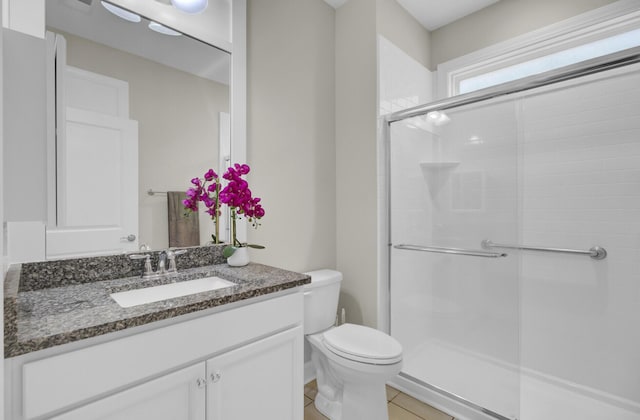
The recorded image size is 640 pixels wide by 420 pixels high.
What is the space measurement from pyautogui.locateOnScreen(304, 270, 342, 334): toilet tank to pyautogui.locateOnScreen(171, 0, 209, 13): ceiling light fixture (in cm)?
154

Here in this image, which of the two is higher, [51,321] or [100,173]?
[100,173]

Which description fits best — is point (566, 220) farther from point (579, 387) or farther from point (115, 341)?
point (115, 341)

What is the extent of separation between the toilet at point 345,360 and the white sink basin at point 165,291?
632 mm

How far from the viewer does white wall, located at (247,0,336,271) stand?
1848mm

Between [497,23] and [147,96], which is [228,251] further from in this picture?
[497,23]

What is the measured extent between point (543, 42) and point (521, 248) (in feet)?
4.79

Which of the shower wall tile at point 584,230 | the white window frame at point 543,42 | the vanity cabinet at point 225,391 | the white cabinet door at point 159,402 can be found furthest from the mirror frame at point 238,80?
the white window frame at point 543,42

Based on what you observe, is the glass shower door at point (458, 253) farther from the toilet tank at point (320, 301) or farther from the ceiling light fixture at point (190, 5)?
the ceiling light fixture at point (190, 5)

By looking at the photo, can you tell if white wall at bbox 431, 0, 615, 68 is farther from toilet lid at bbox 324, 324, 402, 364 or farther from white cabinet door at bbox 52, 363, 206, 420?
white cabinet door at bbox 52, 363, 206, 420

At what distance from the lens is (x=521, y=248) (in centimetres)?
180

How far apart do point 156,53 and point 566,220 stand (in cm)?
248

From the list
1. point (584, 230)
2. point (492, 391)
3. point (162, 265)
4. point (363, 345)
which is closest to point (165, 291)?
point (162, 265)

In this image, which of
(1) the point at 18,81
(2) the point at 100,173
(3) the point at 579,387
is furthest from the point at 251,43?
(3) the point at 579,387

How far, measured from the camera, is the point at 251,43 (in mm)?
1817
